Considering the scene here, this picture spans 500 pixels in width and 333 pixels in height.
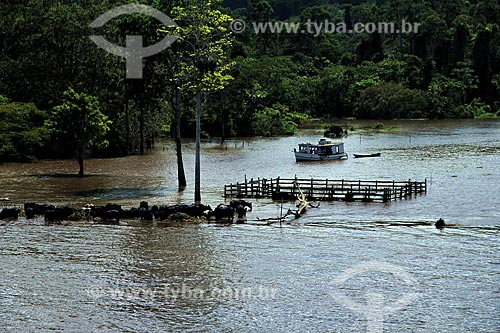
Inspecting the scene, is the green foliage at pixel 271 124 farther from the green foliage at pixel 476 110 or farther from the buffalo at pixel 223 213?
the buffalo at pixel 223 213

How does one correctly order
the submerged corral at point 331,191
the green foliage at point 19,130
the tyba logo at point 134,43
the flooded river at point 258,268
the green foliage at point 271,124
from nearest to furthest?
the flooded river at point 258,268
the submerged corral at point 331,191
the tyba logo at point 134,43
the green foliage at point 19,130
the green foliage at point 271,124

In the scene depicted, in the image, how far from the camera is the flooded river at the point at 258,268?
26.4 m

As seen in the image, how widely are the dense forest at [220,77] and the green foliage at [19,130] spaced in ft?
0.40

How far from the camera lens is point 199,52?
50.2 metres

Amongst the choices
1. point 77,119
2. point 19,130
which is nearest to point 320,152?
point 77,119

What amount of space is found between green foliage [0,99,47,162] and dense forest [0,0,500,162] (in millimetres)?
121

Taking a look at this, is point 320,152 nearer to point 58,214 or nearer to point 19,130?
point 19,130

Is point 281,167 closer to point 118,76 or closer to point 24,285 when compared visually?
point 118,76

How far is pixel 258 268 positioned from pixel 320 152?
1751 inches

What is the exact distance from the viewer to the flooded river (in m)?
26.4

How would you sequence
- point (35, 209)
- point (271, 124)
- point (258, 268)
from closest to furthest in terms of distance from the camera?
point (258, 268) < point (35, 209) < point (271, 124)

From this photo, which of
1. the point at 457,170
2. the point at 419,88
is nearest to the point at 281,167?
the point at 457,170

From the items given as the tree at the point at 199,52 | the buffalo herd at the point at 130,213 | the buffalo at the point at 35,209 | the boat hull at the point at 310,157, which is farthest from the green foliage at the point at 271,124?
the buffalo at the point at 35,209

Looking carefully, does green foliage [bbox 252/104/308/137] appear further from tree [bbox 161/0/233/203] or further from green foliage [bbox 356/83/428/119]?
tree [bbox 161/0/233/203]
